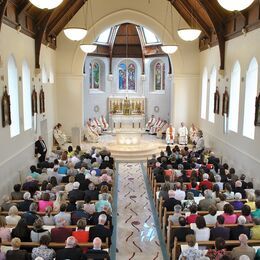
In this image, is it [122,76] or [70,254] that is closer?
[70,254]

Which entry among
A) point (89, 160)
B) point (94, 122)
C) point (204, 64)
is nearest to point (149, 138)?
point (94, 122)

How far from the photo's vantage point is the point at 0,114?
11133 mm

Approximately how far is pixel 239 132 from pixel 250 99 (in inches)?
57.8

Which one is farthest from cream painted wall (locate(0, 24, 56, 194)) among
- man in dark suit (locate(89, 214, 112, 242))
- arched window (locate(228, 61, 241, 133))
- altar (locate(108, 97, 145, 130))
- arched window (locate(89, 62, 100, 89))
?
arched window (locate(89, 62, 100, 89))

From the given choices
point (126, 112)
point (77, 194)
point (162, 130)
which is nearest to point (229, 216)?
point (77, 194)

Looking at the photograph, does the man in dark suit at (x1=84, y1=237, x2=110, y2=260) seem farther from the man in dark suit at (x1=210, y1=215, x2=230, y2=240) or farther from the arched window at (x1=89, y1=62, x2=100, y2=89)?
the arched window at (x1=89, y1=62, x2=100, y2=89)

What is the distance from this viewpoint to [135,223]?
1015cm

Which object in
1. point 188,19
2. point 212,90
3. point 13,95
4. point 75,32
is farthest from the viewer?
point 188,19

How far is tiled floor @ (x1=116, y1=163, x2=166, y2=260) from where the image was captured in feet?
27.5

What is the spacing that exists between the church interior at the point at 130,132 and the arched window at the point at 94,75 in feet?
0.29

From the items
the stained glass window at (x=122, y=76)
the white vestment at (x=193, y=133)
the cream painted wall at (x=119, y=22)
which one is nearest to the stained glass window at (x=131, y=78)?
the stained glass window at (x=122, y=76)

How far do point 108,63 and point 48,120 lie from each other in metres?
10.1

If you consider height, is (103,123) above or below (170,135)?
above

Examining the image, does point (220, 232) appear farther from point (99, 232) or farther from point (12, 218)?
point (12, 218)
